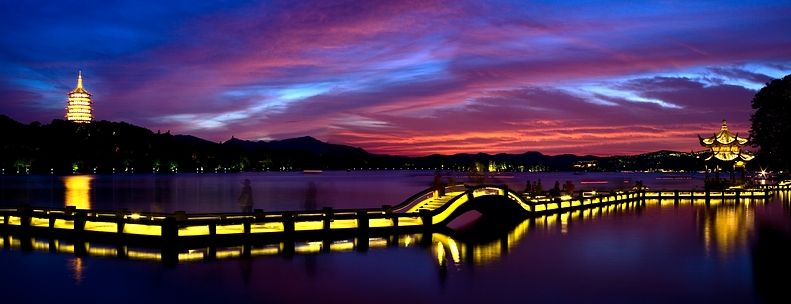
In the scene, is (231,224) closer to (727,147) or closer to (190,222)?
(190,222)

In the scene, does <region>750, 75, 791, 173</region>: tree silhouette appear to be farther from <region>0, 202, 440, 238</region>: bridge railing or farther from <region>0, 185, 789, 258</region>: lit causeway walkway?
<region>0, 202, 440, 238</region>: bridge railing

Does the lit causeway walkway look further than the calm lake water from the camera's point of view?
Yes

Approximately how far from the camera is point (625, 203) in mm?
57500

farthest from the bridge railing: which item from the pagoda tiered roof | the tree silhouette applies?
the pagoda tiered roof

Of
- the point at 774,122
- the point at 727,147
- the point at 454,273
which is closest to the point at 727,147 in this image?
the point at 727,147

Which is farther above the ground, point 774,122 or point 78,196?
point 774,122

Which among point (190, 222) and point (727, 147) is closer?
point (190, 222)

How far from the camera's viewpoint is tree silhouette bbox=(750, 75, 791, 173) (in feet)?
133

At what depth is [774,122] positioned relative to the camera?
4203 cm

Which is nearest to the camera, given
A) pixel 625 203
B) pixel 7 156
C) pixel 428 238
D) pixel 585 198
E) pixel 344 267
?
pixel 344 267

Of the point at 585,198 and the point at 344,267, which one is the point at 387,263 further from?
the point at 585,198

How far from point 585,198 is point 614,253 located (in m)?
25.2

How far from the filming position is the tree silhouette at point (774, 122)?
40469 mm

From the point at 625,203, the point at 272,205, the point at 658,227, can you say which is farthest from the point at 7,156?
the point at 658,227
